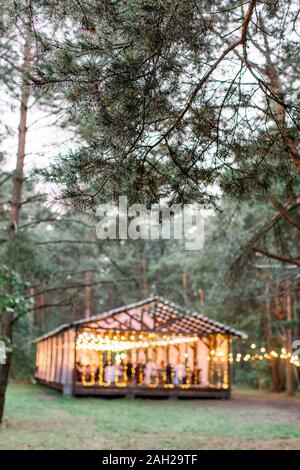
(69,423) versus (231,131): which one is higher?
→ (231,131)

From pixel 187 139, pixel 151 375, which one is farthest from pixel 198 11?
pixel 151 375

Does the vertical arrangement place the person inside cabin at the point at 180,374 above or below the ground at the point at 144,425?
above

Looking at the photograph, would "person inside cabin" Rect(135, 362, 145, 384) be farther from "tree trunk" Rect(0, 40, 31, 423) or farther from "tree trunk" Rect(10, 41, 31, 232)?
"tree trunk" Rect(10, 41, 31, 232)

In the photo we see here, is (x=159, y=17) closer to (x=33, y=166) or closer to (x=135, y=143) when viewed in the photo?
(x=135, y=143)

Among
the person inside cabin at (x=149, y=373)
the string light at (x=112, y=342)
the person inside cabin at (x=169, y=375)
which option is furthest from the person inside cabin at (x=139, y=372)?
the person inside cabin at (x=169, y=375)

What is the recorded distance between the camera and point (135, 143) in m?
3.93

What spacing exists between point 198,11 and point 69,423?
8447 mm

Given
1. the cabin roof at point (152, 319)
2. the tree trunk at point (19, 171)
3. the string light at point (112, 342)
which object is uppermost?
the tree trunk at point (19, 171)

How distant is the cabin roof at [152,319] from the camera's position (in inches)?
661

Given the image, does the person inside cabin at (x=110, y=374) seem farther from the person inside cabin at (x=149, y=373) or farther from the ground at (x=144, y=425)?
the ground at (x=144, y=425)

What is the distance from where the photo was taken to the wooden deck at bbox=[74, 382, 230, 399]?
16594mm

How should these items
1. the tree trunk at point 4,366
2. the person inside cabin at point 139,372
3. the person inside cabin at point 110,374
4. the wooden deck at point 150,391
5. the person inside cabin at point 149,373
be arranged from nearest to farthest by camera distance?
the tree trunk at point 4,366 < the wooden deck at point 150,391 < the person inside cabin at point 110,374 < the person inside cabin at point 139,372 < the person inside cabin at point 149,373

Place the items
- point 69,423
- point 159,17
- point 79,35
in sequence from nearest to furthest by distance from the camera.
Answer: point 159,17 < point 79,35 < point 69,423

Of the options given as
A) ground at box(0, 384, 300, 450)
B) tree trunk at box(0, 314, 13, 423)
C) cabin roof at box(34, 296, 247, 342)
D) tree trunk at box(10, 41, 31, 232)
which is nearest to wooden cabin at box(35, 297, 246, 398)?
cabin roof at box(34, 296, 247, 342)
